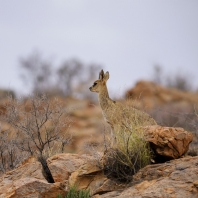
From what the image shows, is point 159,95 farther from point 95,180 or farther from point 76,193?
point 76,193

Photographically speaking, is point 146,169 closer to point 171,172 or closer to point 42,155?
point 171,172

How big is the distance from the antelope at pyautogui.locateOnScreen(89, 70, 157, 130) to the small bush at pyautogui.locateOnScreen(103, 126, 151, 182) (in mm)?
322

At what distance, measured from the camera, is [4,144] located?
1075 cm

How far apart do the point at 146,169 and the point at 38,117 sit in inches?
142

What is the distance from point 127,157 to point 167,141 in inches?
30.0

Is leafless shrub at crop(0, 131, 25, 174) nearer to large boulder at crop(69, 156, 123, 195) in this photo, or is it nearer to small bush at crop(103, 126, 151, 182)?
large boulder at crop(69, 156, 123, 195)

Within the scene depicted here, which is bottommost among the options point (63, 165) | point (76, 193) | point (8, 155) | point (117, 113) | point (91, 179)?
point (76, 193)

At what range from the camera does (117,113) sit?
10.2 m

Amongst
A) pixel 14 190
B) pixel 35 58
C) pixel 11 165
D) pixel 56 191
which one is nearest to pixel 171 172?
pixel 56 191

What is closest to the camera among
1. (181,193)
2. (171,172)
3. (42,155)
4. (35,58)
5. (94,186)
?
(181,193)

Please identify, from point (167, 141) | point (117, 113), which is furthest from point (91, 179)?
point (117, 113)

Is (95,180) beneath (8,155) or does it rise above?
beneath

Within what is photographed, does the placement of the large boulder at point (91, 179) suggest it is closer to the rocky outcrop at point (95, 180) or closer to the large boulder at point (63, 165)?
the rocky outcrop at point (95, 180)

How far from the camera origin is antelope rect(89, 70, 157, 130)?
9234mm
